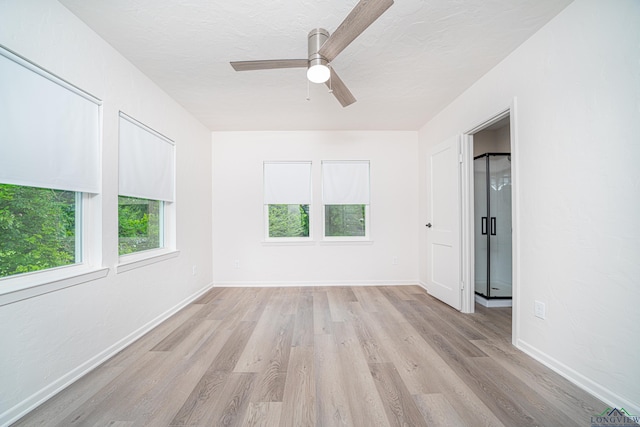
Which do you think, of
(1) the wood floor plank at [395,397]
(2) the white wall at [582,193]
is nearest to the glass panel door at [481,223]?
(2) the white wall at [582,193]

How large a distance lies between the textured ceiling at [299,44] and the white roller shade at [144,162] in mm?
560

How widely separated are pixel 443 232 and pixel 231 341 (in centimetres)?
280

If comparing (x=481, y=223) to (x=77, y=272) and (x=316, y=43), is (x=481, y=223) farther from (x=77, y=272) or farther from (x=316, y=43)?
(x=77, y=272)

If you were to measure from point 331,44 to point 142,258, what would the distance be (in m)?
2.50

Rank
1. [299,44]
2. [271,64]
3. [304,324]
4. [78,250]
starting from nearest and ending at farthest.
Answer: [271,64] < [78,250] < [299,44] < [304,324]

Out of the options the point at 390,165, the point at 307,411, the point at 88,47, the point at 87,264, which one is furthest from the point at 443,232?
the point at 88,47

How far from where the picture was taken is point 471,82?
2613 mm

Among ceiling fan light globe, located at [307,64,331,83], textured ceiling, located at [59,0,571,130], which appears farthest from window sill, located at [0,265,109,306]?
ceiling fan light globe, located at [307,64,331,83]

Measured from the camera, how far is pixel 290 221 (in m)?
4.14

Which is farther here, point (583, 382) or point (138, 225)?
point (138, 225)

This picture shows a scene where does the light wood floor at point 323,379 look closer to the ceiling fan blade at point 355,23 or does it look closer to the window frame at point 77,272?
the window frame at point 77,272

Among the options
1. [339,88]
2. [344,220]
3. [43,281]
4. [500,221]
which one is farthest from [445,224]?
[43,281]

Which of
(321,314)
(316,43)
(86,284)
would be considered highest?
(316,43)

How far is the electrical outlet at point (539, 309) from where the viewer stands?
74.2 inches
